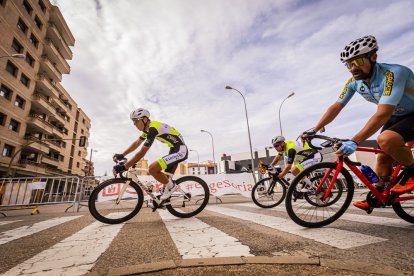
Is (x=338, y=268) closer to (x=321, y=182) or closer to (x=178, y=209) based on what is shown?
(x=321, y=182)

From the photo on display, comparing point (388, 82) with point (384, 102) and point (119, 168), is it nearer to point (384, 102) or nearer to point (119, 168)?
point (384, 102)

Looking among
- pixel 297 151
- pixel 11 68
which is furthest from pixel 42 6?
pixel 297 151

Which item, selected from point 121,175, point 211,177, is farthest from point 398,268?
point 211,177

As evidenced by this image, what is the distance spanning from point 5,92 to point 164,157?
3033 centimetres

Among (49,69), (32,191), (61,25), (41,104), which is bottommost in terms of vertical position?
(32,191)

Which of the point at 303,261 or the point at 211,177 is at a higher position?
the point at 211,177

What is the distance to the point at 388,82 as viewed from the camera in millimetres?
2578

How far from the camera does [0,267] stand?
1.79m

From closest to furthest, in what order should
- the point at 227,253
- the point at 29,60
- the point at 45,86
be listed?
the point at 227,253
the point at 29,60
the point at 45,86

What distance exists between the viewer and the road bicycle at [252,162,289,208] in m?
6.50

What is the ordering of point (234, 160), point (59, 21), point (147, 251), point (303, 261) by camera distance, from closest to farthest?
point (303, 261)
point (147, 251)
point (59, 21)
point (234, 160)

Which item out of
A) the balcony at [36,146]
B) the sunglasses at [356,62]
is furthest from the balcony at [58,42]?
the sunglasses at [356,62]

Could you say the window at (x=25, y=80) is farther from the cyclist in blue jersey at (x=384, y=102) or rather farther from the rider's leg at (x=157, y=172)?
the cyclist in blue jersey at (x=384, y=102)

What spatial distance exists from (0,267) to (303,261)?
2283 millimetres
